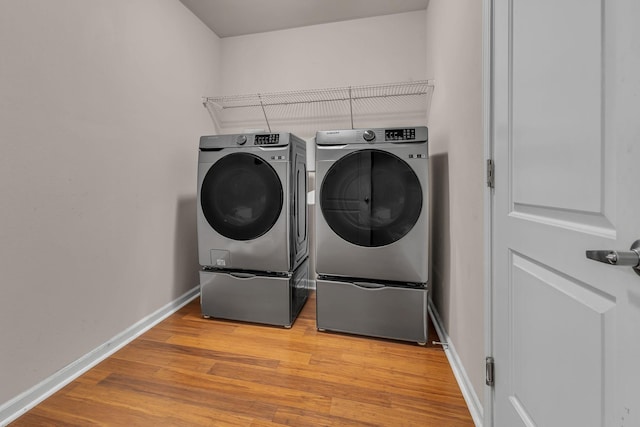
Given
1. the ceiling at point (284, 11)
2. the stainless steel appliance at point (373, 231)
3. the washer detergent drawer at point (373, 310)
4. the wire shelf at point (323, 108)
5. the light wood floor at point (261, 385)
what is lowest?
the light wood floor at point (261, 385)

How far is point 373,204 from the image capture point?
172cm

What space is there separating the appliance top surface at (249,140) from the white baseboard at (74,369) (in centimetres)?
128

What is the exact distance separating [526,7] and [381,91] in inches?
67.7

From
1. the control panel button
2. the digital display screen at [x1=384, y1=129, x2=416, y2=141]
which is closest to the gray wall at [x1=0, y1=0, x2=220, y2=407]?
the control panel button

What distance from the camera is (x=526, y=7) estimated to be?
788 millimetres

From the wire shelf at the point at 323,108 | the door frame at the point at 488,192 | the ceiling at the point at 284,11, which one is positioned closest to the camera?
the door frame at the point at 488,192

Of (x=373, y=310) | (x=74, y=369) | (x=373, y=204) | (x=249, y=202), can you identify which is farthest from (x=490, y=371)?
(x=74, y=369)

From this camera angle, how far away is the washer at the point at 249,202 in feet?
6.08

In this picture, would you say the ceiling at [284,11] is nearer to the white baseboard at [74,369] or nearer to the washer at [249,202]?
the washer at [249,202]

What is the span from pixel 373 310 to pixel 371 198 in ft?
2.33

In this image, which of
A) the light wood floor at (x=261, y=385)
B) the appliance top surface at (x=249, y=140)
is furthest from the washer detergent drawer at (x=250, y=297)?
the appliance top surface at (x=249, y=140)

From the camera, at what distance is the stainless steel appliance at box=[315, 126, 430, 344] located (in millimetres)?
1650

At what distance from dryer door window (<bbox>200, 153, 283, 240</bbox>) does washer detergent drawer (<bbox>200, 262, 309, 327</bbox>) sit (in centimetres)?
32

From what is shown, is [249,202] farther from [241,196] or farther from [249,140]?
[249,140]
